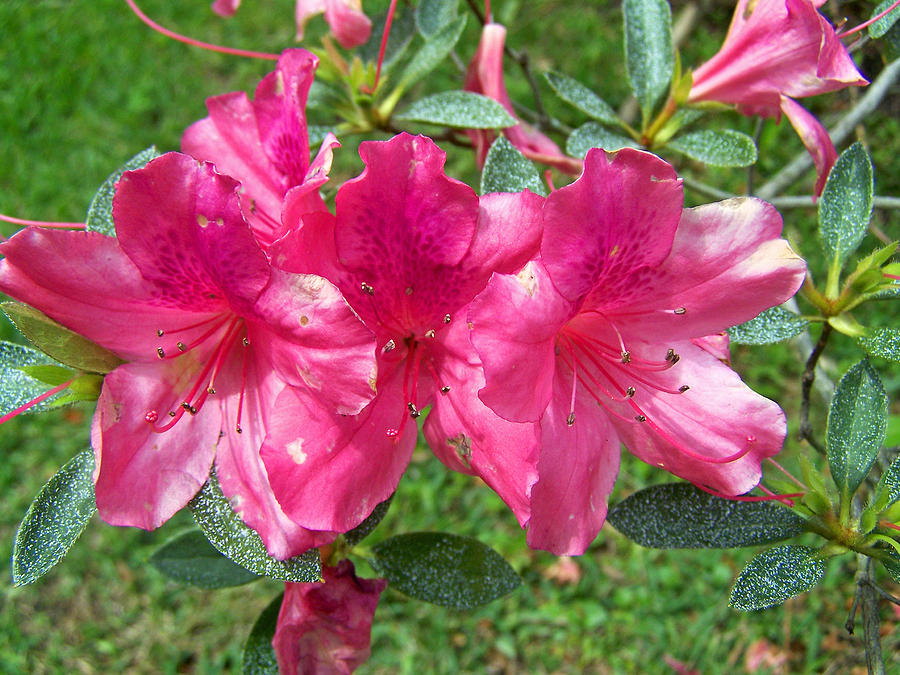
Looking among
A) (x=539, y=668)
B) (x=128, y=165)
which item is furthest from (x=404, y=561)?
(x=539, y=668)

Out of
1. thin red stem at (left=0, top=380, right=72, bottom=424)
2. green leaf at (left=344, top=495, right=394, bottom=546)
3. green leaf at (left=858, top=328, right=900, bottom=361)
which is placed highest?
green leaf at (left=858, top=328, right=900, bottom=361)

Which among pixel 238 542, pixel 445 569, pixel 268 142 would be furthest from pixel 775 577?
pixel 268 142

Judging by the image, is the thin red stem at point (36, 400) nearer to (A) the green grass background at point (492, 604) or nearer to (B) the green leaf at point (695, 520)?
(B) the green leaf at point (695, 520)

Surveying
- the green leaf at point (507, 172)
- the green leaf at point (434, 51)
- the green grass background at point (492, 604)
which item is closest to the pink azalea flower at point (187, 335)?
the green leaf at point (507, 172)

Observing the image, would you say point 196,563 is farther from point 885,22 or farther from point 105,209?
point 885,22

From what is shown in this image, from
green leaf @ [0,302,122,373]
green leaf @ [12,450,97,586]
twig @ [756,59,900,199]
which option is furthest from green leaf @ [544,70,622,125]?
green leaf @ [12,450,97,586]

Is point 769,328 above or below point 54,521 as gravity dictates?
above

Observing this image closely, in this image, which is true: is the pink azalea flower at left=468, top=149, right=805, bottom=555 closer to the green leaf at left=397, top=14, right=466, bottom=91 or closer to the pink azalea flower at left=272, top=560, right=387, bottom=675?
the pink azalea flower at left=272, top=560, right=387, bottom=675
